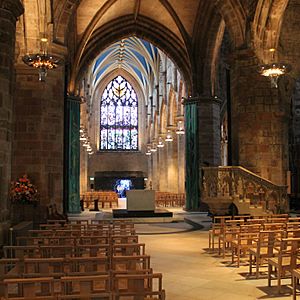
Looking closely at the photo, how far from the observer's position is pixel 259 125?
16641 millimetres

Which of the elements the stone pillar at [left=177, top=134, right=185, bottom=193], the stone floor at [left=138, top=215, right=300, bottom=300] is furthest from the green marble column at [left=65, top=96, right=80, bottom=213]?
the stone floor at [left=138, top=215, right=300, bottom=300]

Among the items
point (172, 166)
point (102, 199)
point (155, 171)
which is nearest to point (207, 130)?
point (102, 199)

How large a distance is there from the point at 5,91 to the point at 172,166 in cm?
2754

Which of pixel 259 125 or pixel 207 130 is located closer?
pixel 259 125

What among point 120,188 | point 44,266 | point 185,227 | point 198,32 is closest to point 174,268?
point 44,266

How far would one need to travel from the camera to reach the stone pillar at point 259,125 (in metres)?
16.6

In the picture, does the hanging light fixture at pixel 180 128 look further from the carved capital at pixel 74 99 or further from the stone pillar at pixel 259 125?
the stone pillar at pixel 259 125

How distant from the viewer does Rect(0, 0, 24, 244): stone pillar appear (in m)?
9.12

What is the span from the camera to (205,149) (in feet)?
81.0

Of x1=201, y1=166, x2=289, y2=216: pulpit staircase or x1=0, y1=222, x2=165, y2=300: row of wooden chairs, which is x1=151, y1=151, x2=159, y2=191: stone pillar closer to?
x1=201, y1=166, x2=289, y2=216: pulpit staircase

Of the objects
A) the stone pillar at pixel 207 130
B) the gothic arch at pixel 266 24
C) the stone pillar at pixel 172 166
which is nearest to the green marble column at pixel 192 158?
the stone pillar at pixel 207 130

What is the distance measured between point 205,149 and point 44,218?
1207 cm

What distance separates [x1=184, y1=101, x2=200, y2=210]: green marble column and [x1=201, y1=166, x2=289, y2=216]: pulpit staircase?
8.87 meters

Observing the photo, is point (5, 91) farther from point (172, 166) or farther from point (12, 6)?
point (172, 166)
